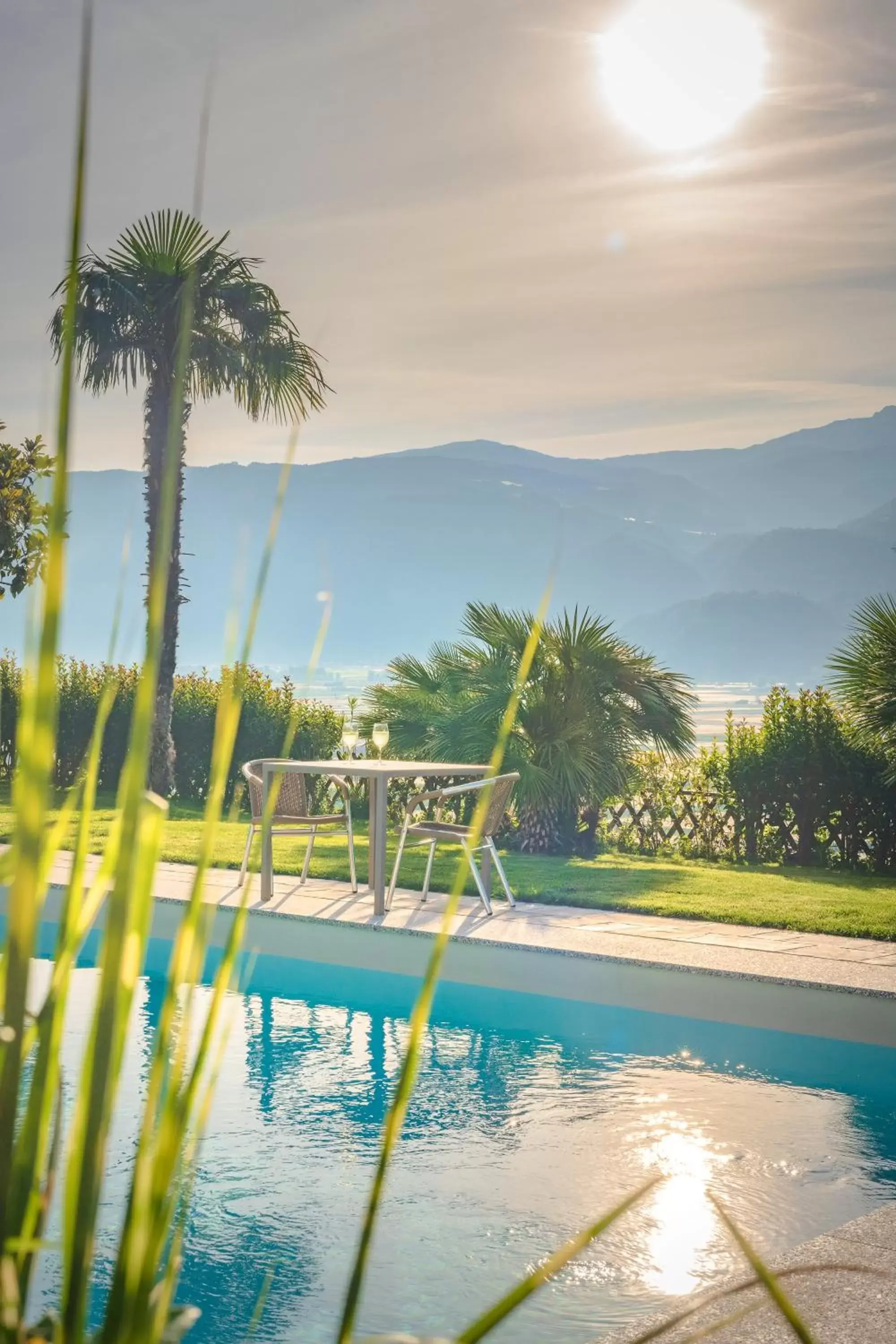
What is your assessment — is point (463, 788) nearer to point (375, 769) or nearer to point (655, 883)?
point (375, 769)

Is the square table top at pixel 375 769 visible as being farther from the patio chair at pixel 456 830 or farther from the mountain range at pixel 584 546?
the mountain range at pixel 584 546

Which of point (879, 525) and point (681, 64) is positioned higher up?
point (879, 525)

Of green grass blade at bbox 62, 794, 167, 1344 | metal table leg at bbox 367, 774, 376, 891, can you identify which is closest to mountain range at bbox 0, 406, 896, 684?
metal table leg at bbox 367, 774, 376, 891

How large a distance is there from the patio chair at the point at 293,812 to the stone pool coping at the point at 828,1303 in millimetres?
4791

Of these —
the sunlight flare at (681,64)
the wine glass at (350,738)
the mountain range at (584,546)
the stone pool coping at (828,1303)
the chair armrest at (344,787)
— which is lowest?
the stone pool coping at (828,1303)

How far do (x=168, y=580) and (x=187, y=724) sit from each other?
1.50 metres

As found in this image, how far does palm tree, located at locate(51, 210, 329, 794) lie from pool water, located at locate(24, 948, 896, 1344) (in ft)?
27.6

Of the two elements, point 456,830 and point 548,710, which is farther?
point 548,710

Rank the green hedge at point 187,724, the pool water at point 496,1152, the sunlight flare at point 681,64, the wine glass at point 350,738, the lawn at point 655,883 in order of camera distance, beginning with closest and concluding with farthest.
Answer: the pool water at point 496,1152 < the lawn at point 655,883 < the wine glass at point 350,738 < the green hedge at point 187,724 < the sunlight flare at point 681,64

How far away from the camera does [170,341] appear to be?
14.5 metres

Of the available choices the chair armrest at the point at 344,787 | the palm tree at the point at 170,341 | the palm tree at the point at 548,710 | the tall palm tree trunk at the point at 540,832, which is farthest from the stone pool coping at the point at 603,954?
the palm tree at the point at 170,341

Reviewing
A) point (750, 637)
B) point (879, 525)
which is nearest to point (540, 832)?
point (750, 637)

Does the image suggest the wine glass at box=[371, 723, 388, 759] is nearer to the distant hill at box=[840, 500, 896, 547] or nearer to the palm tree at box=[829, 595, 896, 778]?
the palm tree at box=[829, 595, 896, 778]

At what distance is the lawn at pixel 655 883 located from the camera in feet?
23.9
